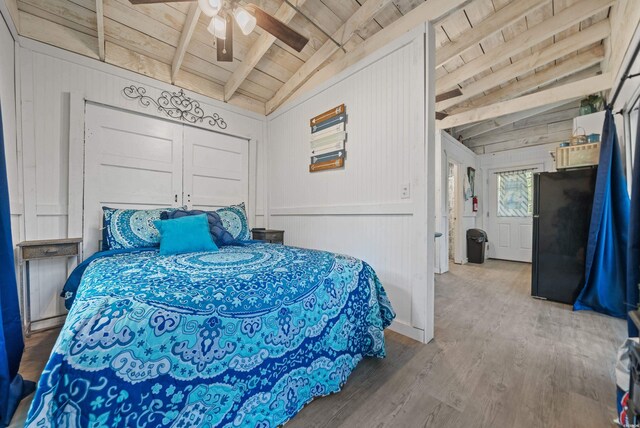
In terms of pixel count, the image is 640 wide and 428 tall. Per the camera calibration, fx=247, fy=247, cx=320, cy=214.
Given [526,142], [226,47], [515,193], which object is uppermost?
[526,142]

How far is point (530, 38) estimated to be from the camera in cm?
265

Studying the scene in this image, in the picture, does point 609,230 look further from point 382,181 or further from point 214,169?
point 214,169

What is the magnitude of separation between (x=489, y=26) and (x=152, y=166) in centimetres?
384

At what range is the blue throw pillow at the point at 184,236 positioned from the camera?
6.43ft

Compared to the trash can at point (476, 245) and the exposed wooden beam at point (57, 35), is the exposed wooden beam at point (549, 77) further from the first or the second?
the exposed wooden beam at point (57, 35)

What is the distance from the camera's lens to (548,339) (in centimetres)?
201

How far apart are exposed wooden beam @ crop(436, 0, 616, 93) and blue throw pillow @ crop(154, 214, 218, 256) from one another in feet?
11.8

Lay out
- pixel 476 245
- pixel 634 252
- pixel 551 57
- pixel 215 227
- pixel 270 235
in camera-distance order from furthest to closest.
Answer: pixel 476 245 < pixel 270 235 < pixel 551 57 < pixel 215 227 < pixel 634 252

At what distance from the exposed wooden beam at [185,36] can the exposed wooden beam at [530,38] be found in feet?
10.0

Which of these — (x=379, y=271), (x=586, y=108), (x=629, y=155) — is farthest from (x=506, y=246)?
(x=379, y=271)

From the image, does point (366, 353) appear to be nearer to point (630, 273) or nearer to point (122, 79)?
point (630, 273)

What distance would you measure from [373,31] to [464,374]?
10.2ft

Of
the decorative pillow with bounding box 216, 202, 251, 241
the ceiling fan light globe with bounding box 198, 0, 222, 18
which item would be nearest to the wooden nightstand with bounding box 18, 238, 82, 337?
the decorative pillow with bounding box 216, 202, 251, 241

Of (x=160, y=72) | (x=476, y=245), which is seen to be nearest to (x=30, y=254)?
(x=160, y=72)
